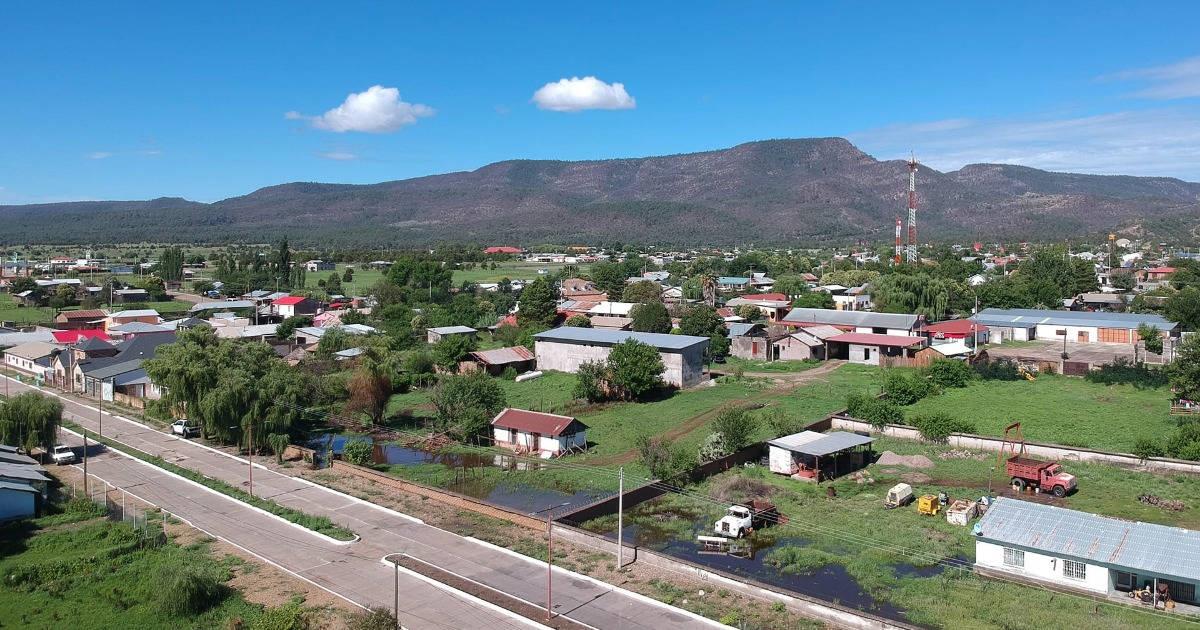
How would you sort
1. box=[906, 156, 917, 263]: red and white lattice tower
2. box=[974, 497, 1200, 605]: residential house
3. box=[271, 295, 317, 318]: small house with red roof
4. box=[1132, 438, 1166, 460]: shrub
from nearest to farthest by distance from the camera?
box=[974, 497, 1200, 605]: residential house, box=[1132, 438, 1166, 460]: shrub, box=[271, 295, 317, 318]: small house with red roof, box=[906, 156, 917, 263]: red and white lattice tower

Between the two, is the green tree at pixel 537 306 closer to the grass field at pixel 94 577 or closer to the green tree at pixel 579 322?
the green tree at pixel 579 322

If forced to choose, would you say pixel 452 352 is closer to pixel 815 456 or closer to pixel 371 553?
pixel 815 456

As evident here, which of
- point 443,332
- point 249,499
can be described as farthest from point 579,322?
point 249,499

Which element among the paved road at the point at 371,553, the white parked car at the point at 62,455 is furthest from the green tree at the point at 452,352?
the white parked car at the point at 62,455

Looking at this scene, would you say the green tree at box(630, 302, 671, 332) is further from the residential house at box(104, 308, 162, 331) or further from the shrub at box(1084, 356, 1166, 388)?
the residential house at box(104, 308, 162, 331)

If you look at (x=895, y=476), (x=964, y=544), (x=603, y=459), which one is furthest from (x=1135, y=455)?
(x=603, y=459)

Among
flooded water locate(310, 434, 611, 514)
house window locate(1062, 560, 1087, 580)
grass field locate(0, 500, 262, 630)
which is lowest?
flooded water locate(310, 434, 611, 514)

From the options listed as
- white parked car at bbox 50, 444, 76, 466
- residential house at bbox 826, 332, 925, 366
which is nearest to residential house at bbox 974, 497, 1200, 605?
residential house at bbox 826, 332, 925, 366
